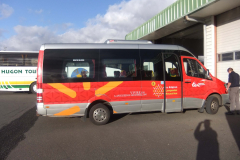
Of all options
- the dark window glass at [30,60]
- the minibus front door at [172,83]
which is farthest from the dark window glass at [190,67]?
the dark window glass at [30,60]

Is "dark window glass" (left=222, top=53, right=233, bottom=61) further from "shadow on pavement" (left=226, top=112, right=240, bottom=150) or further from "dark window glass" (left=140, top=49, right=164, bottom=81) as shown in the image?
"dark window glass" (left=140, top=49, right=164, bottom=81)

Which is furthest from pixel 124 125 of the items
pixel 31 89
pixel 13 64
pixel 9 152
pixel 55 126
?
pixel 13 64

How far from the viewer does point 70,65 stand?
19.6 ft

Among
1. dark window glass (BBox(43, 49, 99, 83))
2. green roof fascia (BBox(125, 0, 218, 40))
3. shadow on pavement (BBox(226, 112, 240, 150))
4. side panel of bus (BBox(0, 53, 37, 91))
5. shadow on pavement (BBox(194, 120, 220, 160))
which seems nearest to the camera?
shadow on pavement (BBox(194, 120, 220, 160))

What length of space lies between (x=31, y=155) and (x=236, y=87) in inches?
284

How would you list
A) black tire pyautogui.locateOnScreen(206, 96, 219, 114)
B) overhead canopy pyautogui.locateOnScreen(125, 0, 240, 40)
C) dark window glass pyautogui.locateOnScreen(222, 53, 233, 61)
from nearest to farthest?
black tire pyautogui.locateOnScreen(206, 96, 219, 114), overhead canopy pyautogui.locateOnScreen(125, 0, 240, 40), dark window glass pyautogui.locateOnScreen(222, 53, 233, 61)

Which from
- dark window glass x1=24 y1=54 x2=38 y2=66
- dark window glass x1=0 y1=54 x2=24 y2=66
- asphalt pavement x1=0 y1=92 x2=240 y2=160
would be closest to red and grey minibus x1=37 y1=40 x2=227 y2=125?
asphalt pavement x1=0 y1=92 x2=240 y2=160

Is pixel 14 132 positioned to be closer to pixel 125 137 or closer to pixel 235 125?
pixel 125 137

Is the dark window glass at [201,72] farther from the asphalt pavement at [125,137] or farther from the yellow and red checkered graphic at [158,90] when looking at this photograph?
the yellow and red checkered graphic at [158,90]

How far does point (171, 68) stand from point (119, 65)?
190cm

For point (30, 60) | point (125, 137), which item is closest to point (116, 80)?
point (125, 137)

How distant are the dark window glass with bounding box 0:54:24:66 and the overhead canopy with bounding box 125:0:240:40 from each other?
9.48 m

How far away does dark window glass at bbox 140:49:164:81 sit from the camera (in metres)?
6.50

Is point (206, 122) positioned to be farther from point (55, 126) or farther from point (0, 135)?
point (0, 135)
